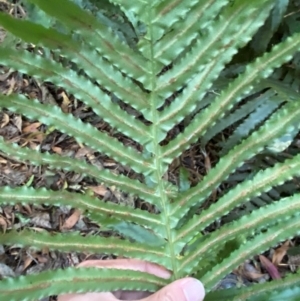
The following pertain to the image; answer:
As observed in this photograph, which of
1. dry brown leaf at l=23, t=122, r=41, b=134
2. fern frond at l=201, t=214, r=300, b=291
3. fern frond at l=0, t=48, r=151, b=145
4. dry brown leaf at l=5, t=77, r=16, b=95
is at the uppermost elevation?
dry brown leaf at l=5, t=77, r=16, b=95

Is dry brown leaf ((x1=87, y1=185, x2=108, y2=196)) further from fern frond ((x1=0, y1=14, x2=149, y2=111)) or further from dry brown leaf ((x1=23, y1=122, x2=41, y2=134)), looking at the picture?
fern frond ((x1=0, y1=14, x2=149, y2=111))

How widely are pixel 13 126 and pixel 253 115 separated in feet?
3.13

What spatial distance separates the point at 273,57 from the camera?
1.00m

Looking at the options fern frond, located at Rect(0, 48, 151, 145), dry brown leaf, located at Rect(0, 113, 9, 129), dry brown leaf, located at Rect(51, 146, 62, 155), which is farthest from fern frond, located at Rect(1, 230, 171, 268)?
dry brown leaf, located at Rect(0, 113, 9, 129)

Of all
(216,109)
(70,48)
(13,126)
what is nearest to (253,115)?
(216,109)

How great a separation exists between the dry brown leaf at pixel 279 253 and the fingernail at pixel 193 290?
2.70 ft

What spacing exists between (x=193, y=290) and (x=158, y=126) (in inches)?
14.0

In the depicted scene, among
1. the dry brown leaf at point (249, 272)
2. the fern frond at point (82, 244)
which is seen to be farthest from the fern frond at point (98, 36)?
the dry brown leaf at point (249, 272)

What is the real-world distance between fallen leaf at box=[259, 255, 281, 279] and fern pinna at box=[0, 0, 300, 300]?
2.34 feet

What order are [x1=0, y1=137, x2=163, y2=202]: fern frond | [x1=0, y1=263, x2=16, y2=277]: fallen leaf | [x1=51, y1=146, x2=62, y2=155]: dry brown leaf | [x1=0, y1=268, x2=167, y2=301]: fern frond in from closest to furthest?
1. [x1=0, y1=268, x2=167, y2=301]: fern frond
2. [x1=0, y1=137, x2=163, y2=202]: fern frond
3. [x1=0, y1=263, x2=16, y2=277]: fallen leaf
4. [x1=51, y1=146, x2=62, y2=155]: dry brown leaf

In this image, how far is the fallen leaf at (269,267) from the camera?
173 cm

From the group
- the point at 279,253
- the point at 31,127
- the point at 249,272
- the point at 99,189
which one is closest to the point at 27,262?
the point at 99,189

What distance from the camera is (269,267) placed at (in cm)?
174

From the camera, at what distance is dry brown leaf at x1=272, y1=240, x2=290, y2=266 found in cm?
176
